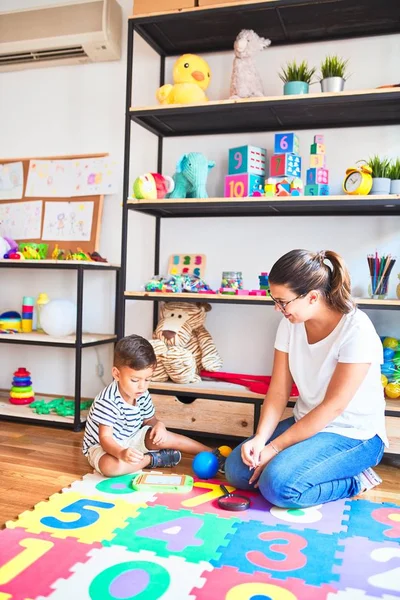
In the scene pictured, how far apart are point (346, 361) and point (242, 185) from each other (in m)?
0.99

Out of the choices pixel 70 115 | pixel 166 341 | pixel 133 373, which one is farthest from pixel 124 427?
pixel 70 115

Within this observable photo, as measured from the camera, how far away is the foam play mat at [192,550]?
4.01 feet

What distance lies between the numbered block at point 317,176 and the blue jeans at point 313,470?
3.30 feet

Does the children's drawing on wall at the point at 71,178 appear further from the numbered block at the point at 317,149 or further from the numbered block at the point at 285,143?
the numbered block at the point at 317,149

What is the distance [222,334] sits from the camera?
272 cm

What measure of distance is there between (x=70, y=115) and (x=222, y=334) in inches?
53.4

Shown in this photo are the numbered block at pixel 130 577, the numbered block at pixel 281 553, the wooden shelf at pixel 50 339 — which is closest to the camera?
the numbered block at pixel 130 577

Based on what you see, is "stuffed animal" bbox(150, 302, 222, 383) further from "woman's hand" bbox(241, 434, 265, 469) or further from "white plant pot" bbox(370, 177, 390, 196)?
"white plant pot" bbox(370, 177, 390, 196)

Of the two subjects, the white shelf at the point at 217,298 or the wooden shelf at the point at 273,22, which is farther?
the wooden shelf at the point at 273,22

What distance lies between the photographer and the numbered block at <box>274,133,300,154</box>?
241cm

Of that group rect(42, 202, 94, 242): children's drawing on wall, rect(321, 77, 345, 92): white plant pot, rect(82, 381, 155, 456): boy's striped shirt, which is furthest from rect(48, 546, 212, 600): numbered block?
rect(42, 202, 94, 242): children's drawing on wall

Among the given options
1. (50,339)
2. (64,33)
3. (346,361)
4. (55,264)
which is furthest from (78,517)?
(64,33)

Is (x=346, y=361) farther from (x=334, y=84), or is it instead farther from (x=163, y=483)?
(x=334, y=84)

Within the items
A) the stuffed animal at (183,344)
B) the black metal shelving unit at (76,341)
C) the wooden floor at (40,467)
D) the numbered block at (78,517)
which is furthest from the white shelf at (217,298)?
the numbered block at (78,517)
